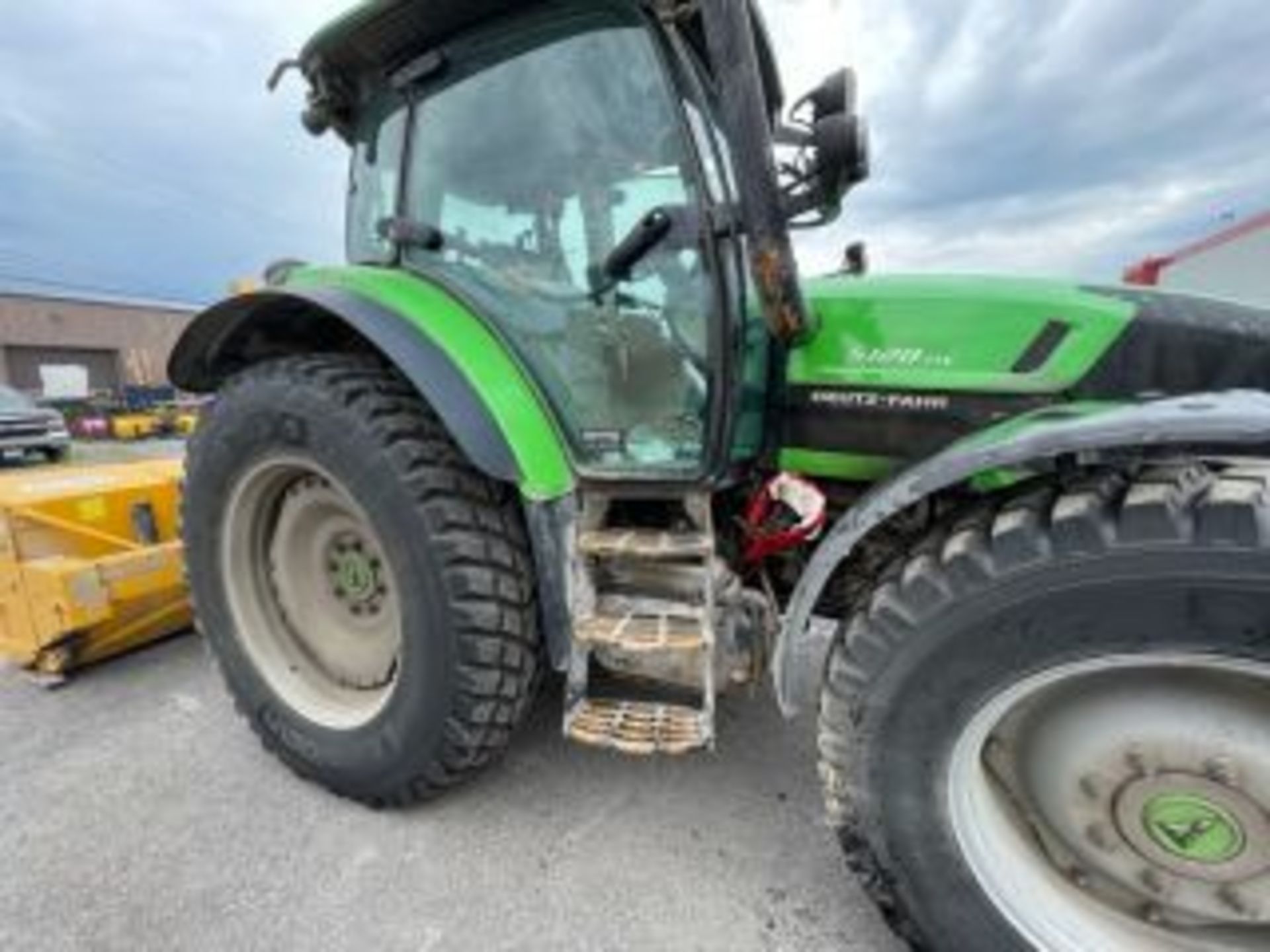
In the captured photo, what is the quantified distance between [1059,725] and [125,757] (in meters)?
2.62

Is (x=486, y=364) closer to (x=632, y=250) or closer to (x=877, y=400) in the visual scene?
(x=632, y=250)

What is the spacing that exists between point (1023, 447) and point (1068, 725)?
0.56 metres

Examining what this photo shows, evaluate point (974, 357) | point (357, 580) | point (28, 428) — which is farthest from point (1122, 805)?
point (28, 428)

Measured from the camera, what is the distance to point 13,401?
37.3ft

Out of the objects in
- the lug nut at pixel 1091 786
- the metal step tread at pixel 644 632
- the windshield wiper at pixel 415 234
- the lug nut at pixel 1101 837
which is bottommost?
the lug nut at pixel 1101 837

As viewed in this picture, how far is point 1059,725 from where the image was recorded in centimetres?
146

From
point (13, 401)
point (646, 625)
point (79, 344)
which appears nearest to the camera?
point (646, 625)

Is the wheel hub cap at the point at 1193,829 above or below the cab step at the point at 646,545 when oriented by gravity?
below

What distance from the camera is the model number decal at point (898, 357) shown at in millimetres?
1749

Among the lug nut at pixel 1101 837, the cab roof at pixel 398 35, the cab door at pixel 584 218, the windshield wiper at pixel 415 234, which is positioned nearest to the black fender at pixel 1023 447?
the cab door at pixel 584 218

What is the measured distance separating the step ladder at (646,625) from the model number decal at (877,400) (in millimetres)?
389

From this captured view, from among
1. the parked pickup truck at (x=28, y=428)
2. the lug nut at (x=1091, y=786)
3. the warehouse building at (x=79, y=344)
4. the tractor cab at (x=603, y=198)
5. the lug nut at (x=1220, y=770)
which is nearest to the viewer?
the lug nut at (x=1220, y=770)

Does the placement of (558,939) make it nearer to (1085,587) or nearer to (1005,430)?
(1085,587)

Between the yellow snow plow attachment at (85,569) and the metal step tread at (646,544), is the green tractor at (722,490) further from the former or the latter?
the yellow snow plow attachment at (85,569)
